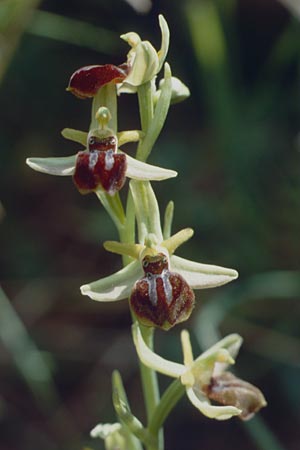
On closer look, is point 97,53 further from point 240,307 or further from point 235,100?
point 240,307

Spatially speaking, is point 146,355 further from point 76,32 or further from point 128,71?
point 76,32

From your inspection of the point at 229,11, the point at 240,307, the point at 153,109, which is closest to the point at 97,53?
the point at 229,11

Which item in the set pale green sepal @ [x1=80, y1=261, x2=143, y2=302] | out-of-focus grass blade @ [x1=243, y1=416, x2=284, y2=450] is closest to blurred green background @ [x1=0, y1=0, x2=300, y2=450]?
out-of-focus grass blade @ [x1=243, y1=416, x2=284, y2=450]

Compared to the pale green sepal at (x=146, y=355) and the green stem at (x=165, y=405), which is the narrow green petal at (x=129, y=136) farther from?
the green stem at (x=165, y=405)

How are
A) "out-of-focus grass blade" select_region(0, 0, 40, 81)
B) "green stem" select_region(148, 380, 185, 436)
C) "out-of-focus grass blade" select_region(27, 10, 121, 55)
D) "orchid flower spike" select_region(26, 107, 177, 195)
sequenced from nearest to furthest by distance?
"orchid flower spike" select_region(26, 107, 177, 195) → "green stem" select_region(148, 380, 185, 436) → "out-of-focus grass blade" select_region(0, 0, 40, 81) → "out-of-focus grass blade" select_region(27, 10, 121, 55)

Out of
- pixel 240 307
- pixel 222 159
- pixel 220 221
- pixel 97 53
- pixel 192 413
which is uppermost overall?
pixel 97 53

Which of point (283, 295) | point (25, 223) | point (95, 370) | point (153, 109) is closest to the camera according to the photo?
point (153, 109)

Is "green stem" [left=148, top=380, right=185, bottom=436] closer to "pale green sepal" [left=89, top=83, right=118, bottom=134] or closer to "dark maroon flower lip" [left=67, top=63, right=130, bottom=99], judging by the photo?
"pale green sepal" [left=89, top=83, right=118, bottom=134]

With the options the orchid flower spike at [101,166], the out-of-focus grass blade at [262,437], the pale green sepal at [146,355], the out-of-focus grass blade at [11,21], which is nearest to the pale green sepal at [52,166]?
the orchid flower spike at [101,166]
